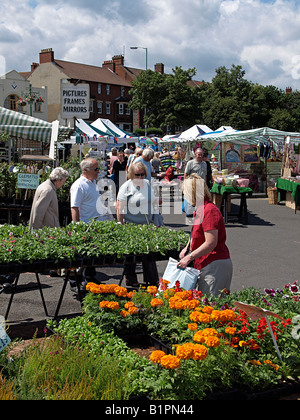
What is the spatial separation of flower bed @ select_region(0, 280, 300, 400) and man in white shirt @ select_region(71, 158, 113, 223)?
235 cm

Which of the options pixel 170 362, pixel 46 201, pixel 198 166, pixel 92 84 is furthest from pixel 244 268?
pixel 92 84

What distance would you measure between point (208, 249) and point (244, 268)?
3.95 metres

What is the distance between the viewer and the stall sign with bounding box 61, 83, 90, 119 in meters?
9.26

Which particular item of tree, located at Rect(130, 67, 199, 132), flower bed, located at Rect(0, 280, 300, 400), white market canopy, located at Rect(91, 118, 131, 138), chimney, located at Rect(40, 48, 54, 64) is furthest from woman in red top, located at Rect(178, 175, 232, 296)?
chimney, located at Rect(40, 48, 54, 64)

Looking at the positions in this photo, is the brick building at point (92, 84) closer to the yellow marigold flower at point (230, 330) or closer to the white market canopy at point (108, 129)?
the white market canopy at point (108, 129)

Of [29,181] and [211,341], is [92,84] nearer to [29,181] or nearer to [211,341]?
[29,181]

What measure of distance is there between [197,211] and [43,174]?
6.12 metres

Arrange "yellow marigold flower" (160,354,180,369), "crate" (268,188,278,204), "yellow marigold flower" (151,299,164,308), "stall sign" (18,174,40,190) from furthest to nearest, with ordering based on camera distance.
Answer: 1. "crate" (268,188,278,204)
2. "stall sign" (18,174,40,190)
3. "yellow marigold flower" (151,299,164,308)
4. "yellow marigold flower" (160,354,180,369)

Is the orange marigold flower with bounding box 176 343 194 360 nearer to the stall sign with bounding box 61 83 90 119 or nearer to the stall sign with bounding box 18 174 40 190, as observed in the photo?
the stall sign with bounding box 18 174 40 190

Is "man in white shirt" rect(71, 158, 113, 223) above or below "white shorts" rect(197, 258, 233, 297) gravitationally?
above

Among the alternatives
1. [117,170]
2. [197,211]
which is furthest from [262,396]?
[117,170]

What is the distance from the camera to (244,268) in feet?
27.5

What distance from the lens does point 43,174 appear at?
10.2m

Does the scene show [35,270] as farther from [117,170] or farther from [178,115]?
[178,115]
